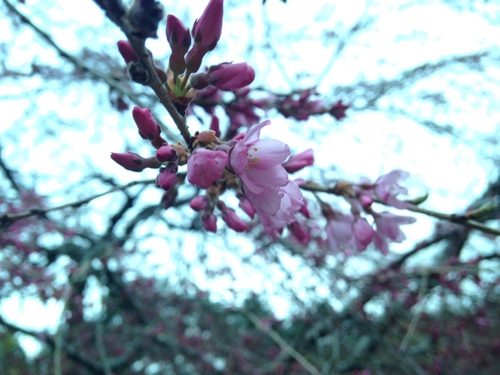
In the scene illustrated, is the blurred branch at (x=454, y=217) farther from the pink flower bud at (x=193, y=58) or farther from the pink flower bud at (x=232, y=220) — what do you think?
the pink flower bud at (x=193, y=58)

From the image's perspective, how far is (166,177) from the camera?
81 cm

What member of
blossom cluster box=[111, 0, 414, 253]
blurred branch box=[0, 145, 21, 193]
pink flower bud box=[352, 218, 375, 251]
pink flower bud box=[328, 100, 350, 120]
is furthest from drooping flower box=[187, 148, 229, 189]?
blurred branch box=[0, 145, 21, 193]

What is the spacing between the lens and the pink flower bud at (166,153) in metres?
0.78

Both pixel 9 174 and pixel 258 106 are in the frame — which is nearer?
pixel 258 106

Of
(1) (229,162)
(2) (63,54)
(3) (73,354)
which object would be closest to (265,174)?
(1) (229,162)

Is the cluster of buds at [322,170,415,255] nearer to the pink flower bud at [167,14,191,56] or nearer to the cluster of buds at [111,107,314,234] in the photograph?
the cluster of buds at [111,107,314,234]

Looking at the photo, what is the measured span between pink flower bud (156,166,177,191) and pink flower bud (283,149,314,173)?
0.47 metres

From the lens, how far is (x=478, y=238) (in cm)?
509

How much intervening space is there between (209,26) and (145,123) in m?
0.25

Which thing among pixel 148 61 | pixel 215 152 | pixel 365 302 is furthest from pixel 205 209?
pixel 365 302

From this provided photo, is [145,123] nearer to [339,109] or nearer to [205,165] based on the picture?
[205,165]

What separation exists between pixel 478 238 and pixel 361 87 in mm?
2666

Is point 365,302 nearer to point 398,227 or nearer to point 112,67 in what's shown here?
point 398,227

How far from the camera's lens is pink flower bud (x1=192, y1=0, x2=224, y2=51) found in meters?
0.82
